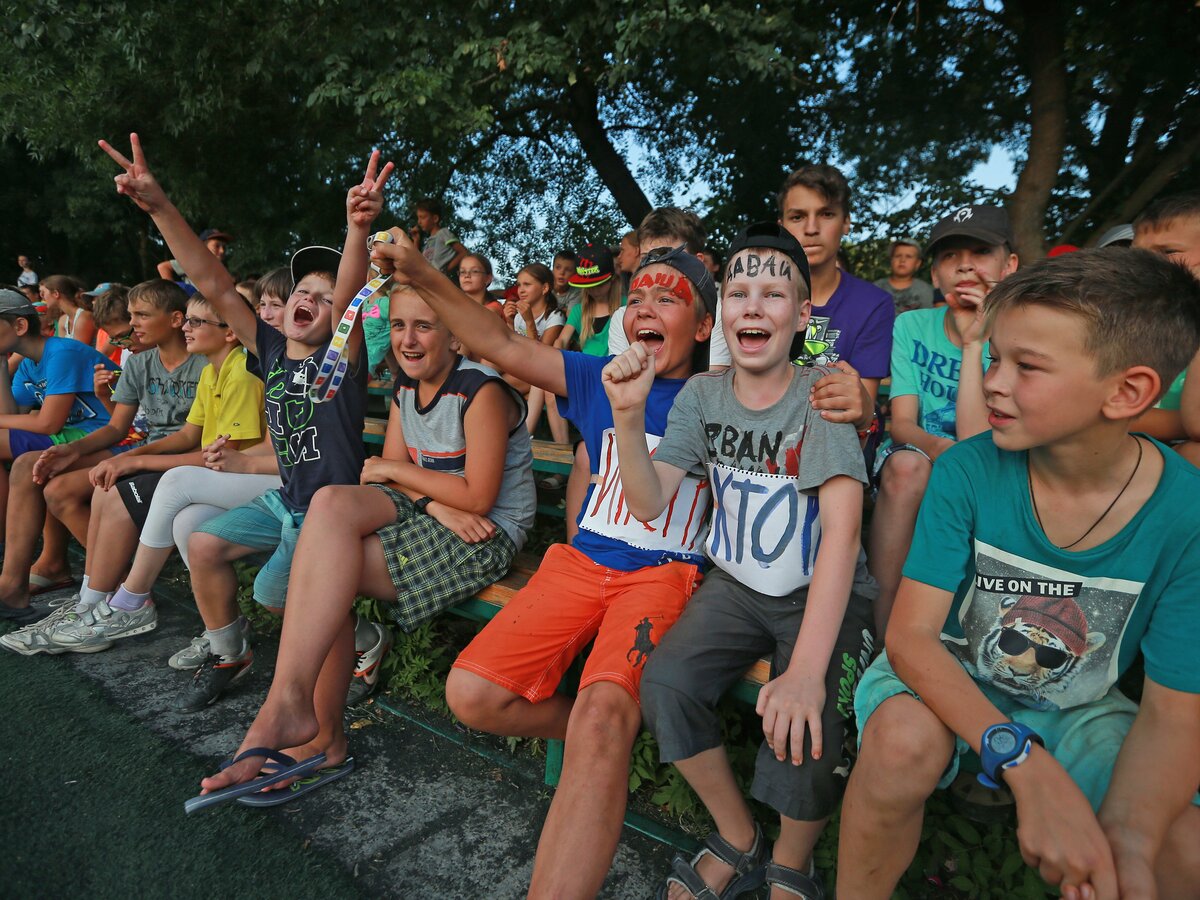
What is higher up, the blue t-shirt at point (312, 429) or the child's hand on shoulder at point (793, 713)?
the blue t-shirt at point (312, 429)

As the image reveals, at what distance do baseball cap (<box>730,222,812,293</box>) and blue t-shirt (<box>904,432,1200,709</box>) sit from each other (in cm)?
70

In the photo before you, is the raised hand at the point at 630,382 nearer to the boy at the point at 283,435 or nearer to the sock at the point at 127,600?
the boy at the point at 283,435

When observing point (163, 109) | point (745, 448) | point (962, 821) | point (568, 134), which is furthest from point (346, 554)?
point (568, 134)

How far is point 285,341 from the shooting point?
10.3 ft

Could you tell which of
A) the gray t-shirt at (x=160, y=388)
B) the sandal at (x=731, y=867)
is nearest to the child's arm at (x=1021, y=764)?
the sandal at (x=731, y=867)

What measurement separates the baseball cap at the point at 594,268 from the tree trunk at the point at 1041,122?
10.7 feet

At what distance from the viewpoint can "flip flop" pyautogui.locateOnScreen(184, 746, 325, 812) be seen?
1986 mm

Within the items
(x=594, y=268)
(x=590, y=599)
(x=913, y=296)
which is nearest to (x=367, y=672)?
(x=590, y=599)

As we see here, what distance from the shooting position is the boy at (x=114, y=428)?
3.93m

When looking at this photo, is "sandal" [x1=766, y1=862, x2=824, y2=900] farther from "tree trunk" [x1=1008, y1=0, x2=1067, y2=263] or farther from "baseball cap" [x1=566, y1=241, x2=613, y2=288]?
"tree trunk" [x1=1008, y1=0, x2=1067, y2=263]

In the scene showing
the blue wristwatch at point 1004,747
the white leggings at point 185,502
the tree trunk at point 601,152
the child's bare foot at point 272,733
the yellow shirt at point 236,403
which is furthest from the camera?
the tree trunk at point 601,152

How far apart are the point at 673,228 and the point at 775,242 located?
1.42 metres

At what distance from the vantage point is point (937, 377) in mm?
2658

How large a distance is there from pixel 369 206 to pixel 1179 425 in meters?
2.52
